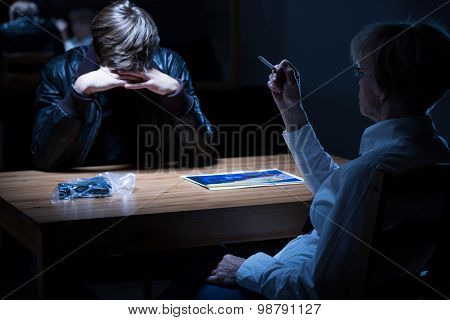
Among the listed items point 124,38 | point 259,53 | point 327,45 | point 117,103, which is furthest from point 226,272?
point 259,53

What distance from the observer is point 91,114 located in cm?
262

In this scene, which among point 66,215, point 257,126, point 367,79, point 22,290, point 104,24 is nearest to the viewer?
point 367,79

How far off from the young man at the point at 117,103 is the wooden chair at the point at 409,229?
1.20m

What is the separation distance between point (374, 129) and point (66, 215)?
2.65ft

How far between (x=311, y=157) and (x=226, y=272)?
0.43 metres

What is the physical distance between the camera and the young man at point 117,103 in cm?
246

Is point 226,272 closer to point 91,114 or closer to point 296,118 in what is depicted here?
point 296,118

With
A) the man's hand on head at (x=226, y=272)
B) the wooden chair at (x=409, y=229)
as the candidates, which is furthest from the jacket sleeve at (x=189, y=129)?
the wooden chair at (x=409, y=229)

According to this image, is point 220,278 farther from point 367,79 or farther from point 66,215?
point 367,79

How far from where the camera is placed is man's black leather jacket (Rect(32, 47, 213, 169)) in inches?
96.9

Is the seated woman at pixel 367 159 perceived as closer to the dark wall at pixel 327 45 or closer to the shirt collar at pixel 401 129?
the shirt collar at pixel 401 129

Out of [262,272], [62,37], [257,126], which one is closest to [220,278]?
[262,272]
